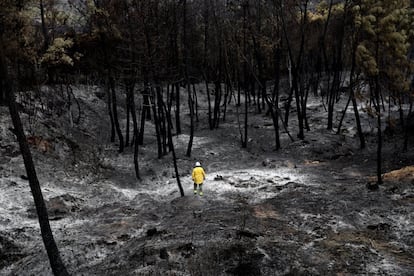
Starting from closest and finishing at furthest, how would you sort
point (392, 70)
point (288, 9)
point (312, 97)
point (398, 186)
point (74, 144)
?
point (398, 186) < point (392, 70) < point (74, 144) < point (288, 9) < point (312, 97)

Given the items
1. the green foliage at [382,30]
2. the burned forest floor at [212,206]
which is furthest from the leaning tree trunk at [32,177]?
the green foliage at [382,30]

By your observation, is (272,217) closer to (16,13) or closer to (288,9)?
(16,13)

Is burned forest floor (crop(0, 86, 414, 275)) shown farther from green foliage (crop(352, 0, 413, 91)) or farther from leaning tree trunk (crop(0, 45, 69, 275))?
green foliage (crop(352, 0, 413, 91))

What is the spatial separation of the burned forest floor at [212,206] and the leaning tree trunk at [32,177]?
104 cm

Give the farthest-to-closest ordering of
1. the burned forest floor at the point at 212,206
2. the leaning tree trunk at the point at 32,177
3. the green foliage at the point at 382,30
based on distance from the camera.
Answer: the green foliage at the point at 382,30, the burned forest floor at the point at 212,206, the leaning tree trunk at the point at 32,177

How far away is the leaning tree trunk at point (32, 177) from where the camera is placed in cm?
1060

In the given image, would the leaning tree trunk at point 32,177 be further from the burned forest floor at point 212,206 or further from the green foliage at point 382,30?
the green foliage at point 382,30

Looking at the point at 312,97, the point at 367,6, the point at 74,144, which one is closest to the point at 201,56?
the point at 312,97

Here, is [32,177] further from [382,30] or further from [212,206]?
[382,30]

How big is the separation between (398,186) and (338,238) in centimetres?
619

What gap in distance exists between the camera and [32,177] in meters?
11.0

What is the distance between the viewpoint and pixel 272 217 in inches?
617

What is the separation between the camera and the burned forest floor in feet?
39.5

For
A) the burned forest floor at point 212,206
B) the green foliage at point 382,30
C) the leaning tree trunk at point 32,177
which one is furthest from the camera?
the green foliage at point 382,30
